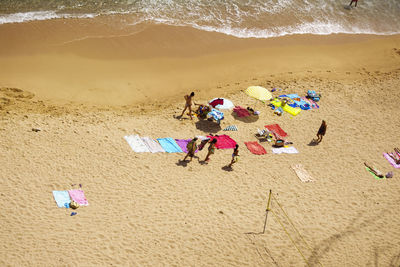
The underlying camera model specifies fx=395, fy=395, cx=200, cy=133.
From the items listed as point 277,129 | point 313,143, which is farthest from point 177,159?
point 313,143

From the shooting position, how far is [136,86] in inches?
712

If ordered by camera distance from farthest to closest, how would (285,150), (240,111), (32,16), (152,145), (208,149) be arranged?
(32,16)
(240,111)
(285,150)
(152,145)
(208,149)

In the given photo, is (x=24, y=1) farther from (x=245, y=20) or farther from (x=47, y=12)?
(x=245, y=20)

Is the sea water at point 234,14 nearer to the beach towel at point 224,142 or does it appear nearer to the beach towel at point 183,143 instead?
the beach towel at point 224,142

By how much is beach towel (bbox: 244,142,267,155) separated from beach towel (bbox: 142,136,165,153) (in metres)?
3.50

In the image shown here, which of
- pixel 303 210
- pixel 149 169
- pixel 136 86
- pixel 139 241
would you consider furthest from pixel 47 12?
pixel 303 210

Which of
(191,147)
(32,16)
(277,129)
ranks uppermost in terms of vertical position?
(32,16)

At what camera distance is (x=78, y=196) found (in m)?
12.1

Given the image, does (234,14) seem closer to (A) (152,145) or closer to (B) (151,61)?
(B) (151,61)

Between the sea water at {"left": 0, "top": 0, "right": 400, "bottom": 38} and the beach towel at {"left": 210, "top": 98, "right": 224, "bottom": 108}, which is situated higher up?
the sea water at {"left": 0, "top": 0, "right": 400, "bottom": 38}

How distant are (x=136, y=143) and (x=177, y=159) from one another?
1.68 meters

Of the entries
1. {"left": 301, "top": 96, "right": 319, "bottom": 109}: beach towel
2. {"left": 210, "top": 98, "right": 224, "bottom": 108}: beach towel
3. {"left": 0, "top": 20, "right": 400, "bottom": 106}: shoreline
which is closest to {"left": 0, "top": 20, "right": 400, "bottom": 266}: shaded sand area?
{"left": 0, "top": 20, "right": 400, "bottom": 106}: shoreline

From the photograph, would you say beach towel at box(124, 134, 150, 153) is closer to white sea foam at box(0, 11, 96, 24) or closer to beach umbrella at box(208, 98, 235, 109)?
beach umbrella at box(208, 98, 235, 109)

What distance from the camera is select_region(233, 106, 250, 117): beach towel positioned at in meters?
17.5
